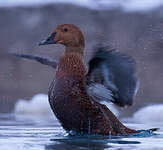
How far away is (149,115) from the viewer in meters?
9.82

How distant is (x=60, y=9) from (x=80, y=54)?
419 inches

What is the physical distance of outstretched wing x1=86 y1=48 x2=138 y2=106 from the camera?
18.3ft

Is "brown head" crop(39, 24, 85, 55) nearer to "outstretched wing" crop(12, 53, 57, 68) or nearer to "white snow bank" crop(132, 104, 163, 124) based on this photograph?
"outstretched wing" crop(12, 53, 57, 68)

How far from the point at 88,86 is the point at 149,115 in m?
4.10

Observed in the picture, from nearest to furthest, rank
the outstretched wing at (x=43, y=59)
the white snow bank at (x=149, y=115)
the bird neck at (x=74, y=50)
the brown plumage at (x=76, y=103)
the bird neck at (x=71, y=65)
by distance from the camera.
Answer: the brown plumage at (x=76, y=103) < the bird neck at (x=71, y=65) < the bird neck at (x=74, y=50) < the outstretched wing at (x=43, y=59) < the white snow bank at (x=149, y=115)

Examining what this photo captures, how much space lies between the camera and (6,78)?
14867mm

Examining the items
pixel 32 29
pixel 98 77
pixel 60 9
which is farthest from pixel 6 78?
pixel 98 77

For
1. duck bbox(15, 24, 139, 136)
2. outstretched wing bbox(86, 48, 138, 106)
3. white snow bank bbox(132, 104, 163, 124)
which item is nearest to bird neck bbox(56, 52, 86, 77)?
duck bbox(15, 24, 139, 136)

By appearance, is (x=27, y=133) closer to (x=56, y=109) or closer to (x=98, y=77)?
(x=56, y=109)

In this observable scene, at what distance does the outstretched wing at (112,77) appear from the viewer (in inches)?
220

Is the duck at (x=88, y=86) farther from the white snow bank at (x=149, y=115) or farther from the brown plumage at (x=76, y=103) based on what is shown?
the white snow bank at (x=149, y=115)

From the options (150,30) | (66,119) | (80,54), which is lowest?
(66,119)

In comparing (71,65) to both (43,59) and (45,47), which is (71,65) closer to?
(43,59)

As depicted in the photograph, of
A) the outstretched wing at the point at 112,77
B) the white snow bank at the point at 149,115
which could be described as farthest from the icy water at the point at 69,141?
the white snow bank at the point at 149,115
